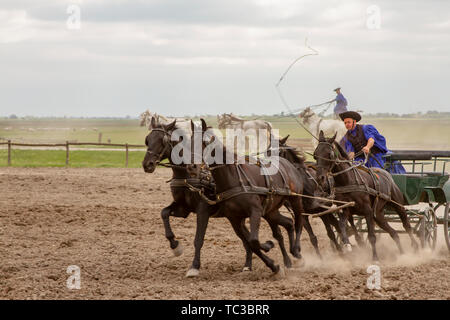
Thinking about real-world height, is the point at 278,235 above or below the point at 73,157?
below

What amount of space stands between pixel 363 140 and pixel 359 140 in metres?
0.07

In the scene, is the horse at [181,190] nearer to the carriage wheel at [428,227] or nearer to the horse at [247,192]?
the horse at [247,192]

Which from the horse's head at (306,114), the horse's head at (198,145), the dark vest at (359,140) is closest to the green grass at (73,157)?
the horse's head at (306,114)

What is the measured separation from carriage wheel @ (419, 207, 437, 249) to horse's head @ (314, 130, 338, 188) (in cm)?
240

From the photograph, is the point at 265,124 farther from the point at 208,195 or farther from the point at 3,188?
the point at 208,195

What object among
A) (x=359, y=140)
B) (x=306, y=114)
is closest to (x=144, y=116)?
(x=306, y=114)

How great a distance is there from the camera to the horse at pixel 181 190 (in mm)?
7965

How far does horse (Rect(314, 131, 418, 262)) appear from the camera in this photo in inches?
356

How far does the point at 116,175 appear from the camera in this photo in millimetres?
21891

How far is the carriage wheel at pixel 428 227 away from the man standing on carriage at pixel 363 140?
106 centimetres

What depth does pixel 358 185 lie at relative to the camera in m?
9.60

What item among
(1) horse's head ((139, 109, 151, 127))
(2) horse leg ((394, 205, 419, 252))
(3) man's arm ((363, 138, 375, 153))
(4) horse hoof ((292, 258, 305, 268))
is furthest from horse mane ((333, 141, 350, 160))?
(1) horse's head ((139, 109, 151, 127))

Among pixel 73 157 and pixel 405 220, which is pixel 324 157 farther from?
pixel 73 157

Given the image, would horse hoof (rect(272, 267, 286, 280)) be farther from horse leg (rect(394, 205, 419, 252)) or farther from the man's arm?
horse leg (rect(394, 205, 419, 252))
